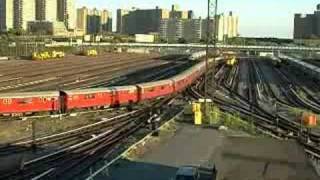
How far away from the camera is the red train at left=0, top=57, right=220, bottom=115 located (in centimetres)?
4053

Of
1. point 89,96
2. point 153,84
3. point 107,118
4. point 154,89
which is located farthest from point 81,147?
point 153,84

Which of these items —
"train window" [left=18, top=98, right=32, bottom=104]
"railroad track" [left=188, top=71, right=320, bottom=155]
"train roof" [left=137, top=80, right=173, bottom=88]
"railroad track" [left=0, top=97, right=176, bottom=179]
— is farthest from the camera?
"train roof" [left=137, top=80, right=173, bottom=88]

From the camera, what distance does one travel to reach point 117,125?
3884cm

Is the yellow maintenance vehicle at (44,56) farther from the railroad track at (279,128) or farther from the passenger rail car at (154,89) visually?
the railroad track at (279,128)

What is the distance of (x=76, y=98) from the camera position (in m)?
44.5

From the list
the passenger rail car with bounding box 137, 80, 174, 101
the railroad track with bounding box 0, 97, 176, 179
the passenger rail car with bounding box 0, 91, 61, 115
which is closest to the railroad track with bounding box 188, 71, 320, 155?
the passenger rail car with bounding box 137, 80, 174, 101

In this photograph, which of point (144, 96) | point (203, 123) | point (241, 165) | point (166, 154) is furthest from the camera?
point (144, 96)

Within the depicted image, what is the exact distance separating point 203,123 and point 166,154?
39.8 ft

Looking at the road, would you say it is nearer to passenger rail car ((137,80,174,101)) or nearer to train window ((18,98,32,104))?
train window ((18,98,32,104))

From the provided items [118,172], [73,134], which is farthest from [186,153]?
[73,134]

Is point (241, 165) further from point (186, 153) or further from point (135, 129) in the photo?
point (135, 129)

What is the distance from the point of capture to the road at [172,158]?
2355cm

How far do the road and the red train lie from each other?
1141 cm

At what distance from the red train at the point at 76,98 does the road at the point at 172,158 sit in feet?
37.4
